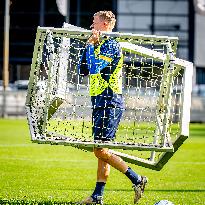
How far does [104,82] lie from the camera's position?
29.5 feet

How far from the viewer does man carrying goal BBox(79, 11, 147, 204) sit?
8.91m

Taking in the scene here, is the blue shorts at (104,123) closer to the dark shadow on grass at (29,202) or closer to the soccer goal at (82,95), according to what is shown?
the soccer goal at (82,95)

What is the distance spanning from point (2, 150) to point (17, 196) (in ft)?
24.9

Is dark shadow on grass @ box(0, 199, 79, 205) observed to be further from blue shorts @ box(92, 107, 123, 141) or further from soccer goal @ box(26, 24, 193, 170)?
blue shorts @ box(92, 107, 123, 141)

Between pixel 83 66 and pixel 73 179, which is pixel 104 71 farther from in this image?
pixel 73 179

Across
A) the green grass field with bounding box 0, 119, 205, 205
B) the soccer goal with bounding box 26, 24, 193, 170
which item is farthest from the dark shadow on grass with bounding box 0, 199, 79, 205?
the soccer goal with bounding box 26, 24, 193, 170

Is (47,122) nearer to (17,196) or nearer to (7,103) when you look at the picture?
(17,196)

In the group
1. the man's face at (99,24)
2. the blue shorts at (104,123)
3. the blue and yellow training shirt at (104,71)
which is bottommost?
the blue shorts at (104,123)

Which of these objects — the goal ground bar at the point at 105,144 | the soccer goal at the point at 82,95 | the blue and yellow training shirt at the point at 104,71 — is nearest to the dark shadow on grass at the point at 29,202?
the soccer goal at the point at 82,95

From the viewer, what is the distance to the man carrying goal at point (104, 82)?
8.91 meters

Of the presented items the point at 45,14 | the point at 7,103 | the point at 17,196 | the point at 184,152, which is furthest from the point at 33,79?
the point at 45,14

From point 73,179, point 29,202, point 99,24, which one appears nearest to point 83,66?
point 99,24

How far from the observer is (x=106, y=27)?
896cm

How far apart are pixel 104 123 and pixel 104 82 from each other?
40 centimetres
